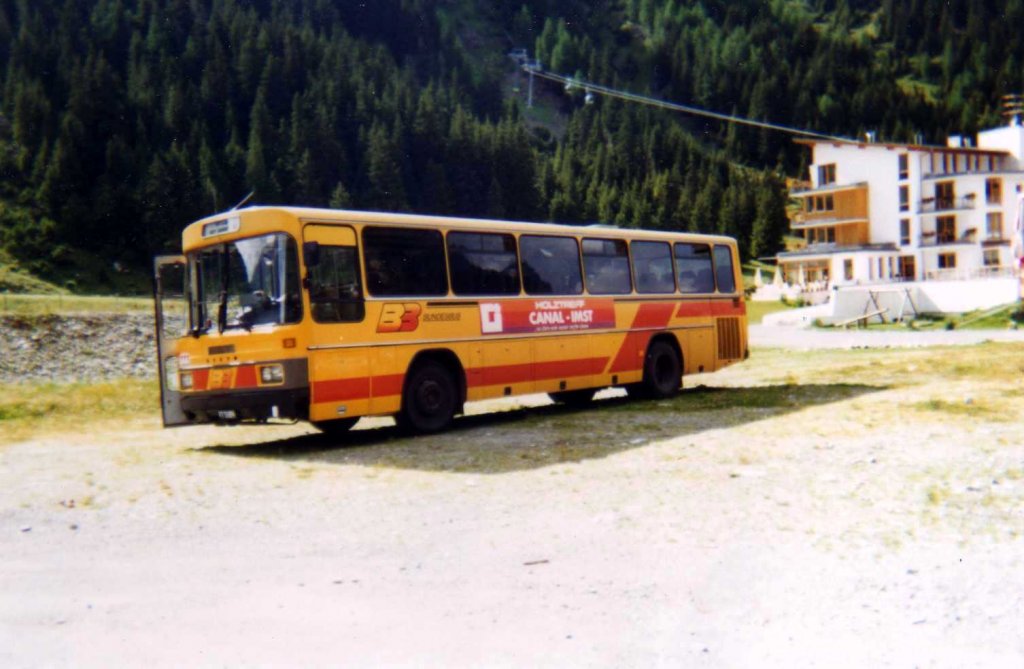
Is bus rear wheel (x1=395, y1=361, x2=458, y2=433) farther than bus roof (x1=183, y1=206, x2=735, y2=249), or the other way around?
bus rear wheel (x1=395, y1=361, x2=458, y2=433)

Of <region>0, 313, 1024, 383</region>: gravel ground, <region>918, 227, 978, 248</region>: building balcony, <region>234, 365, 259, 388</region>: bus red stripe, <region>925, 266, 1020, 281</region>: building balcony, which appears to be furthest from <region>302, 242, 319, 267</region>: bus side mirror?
<region>918, 227, 978, 248</region>: building balcony

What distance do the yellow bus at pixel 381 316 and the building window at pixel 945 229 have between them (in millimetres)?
79606

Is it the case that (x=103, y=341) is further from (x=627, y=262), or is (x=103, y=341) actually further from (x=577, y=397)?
(x=627, y=262)

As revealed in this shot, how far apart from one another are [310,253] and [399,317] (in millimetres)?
1760

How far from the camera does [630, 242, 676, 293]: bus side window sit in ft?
64.2

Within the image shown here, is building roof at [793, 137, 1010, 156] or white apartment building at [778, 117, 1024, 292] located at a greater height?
building roof at [793, 137, 1010, 156]

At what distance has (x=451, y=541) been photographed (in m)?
8.05

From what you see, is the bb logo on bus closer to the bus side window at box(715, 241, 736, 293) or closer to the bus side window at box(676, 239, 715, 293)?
the bus side window at box(676, 239, 715, 293)

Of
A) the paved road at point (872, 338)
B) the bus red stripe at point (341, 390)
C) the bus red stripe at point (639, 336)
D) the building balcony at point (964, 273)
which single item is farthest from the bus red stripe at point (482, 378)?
the building balcony at point (964, 273)

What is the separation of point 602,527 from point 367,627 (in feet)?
9.09

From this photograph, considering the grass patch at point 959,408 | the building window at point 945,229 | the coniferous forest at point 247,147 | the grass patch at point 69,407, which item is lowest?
the grass patch at point 69,407

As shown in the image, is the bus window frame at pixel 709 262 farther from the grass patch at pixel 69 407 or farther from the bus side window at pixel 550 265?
the grass patch at pixel 69 407

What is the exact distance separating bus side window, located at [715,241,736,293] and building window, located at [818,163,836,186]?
80.6 meters

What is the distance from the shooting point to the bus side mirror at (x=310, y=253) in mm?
13320
